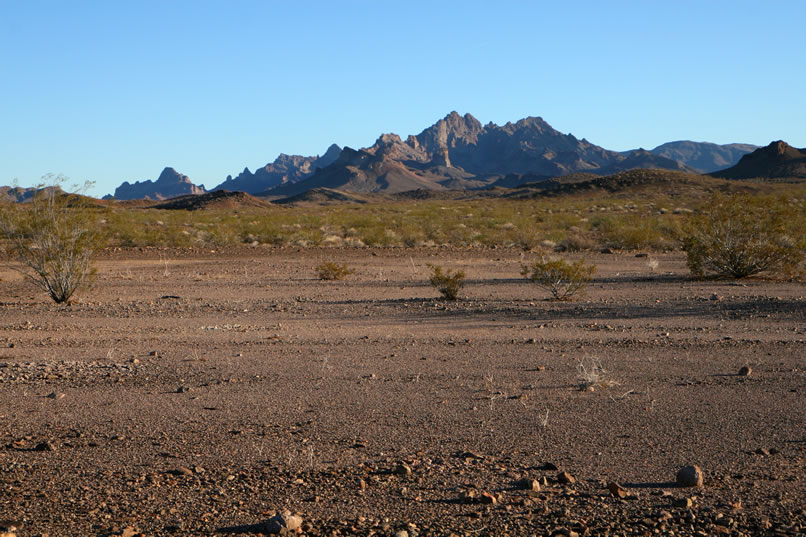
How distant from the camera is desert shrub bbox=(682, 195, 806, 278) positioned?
2119cm

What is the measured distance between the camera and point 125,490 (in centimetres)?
552

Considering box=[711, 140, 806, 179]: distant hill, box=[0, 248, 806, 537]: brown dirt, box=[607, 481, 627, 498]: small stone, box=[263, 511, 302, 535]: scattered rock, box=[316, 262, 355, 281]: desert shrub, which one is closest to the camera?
box=[263, 511, 302, 535]: scattered rock

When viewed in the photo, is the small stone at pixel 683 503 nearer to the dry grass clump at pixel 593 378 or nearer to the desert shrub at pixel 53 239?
the dry grass clump at pixel 593 378

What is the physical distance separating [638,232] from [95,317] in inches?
990

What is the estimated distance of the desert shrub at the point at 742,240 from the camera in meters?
21.2

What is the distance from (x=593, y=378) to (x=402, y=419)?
250 cm

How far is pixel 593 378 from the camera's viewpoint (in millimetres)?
8789

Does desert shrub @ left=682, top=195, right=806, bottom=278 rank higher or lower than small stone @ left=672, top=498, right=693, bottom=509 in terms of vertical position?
higher

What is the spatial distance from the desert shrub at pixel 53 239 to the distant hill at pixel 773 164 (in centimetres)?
12860

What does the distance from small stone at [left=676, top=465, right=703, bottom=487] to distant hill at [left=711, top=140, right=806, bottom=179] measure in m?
135

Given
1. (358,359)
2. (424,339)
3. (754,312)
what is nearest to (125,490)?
(358,359)

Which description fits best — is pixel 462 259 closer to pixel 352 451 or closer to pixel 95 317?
pixel 95 317

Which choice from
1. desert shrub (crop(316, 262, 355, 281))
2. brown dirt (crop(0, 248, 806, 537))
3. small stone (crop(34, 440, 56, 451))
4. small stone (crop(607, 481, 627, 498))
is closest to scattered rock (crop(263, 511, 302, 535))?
brown dirt (crop(0, 248, 806, 537))

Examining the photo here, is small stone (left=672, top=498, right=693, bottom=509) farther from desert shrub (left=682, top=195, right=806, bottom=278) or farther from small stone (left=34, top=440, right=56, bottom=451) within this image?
desert shrub (left=682, top=195, right=806, bottom=278)
